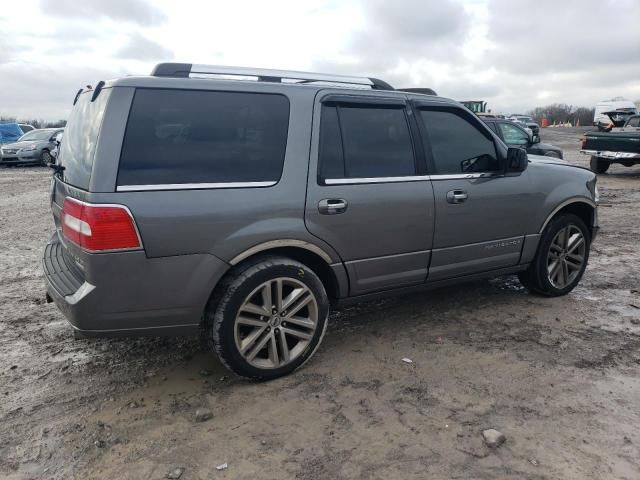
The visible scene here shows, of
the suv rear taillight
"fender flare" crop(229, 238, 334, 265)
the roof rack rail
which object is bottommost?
"fender flare" crop(229, 238, 334, 265)

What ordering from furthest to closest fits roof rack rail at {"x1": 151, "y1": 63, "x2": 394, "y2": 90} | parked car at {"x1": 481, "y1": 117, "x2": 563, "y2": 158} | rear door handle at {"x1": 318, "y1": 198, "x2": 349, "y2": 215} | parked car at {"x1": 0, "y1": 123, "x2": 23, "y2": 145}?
parked car at {"x1": 0, "y1": 123, "x2": 23, "y2": 145}
parked car at {"x1": 481, "y1": 117, "x2": 563, "y2": 158}
rear door handle at {"x1": 318, "y1": 198, "x2": 349, "y2": 215}
roof rack rail at {"x1": 151, "y1": 63, "x2": 394, "y2": 90}

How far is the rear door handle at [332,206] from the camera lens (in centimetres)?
337

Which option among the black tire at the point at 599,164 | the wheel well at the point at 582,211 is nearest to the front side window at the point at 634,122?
the black tire at the point at 599,164

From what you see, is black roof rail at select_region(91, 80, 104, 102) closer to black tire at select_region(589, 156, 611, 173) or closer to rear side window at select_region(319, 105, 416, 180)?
rear side window at select_region(319, 105, 416, 180)

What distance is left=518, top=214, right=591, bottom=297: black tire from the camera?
473 centimetres

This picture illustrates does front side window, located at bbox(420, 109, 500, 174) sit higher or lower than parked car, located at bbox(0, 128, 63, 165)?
higher

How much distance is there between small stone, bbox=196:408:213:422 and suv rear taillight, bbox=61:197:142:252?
1027 mm

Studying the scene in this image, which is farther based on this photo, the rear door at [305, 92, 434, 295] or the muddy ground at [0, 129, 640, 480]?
the rear door at [305, 92, 434, 295]

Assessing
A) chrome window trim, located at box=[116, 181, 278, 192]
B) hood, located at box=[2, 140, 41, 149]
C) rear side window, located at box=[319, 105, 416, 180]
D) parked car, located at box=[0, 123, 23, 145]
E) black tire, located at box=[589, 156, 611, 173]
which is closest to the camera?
chrome window trim, located at box=[116, 181, 278, 192]

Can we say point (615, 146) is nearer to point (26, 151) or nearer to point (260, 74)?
point (260, 74)

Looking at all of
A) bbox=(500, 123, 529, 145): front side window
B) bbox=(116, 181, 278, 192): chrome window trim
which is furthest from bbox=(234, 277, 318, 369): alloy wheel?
Result: bbox=(500, 123, 529, 145): front side window

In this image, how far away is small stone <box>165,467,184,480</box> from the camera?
8.16ft

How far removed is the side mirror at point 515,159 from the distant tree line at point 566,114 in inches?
2894

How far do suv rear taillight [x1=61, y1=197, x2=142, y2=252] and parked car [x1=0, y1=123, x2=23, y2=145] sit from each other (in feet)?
83.4
